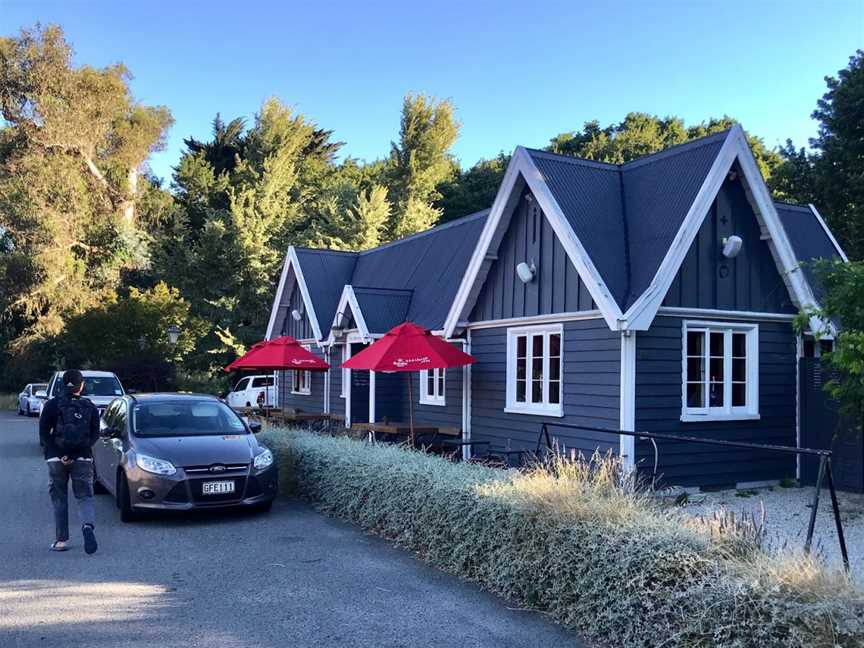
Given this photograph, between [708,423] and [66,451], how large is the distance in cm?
854

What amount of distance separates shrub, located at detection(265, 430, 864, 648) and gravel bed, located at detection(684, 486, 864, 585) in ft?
7.83

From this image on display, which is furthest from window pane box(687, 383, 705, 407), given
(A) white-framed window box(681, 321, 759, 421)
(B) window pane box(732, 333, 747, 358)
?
(B) window pane box(732, 333, 747, 358)

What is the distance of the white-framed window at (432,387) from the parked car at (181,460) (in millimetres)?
5783

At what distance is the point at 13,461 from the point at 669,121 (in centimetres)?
3794

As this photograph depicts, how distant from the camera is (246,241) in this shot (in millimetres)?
37875

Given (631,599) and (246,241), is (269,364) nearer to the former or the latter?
(631,599)

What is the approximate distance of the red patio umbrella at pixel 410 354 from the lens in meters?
12.4

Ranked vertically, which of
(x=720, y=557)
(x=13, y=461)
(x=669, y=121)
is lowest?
(x=13, y=461)

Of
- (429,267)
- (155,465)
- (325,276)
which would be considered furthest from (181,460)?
(325,276)

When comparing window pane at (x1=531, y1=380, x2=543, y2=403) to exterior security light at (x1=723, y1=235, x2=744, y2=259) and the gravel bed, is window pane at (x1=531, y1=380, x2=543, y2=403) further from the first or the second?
exterior security light at (x1=723, y1=235, x2=744, y2=259)

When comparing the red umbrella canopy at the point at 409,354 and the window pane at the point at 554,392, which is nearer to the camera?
the window pane at the point at 554,392

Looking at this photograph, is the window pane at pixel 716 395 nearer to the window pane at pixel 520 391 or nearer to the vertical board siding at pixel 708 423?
the vertical board siding at pixel 708 423

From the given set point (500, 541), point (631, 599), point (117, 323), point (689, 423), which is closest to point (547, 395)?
point (689, 423)

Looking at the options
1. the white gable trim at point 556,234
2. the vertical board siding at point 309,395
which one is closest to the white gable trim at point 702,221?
the white gable trim at point 556,234
